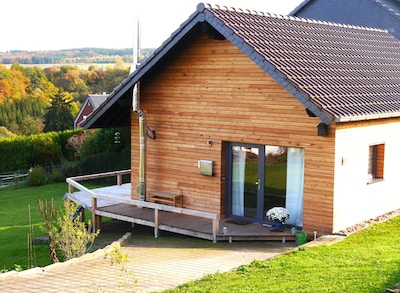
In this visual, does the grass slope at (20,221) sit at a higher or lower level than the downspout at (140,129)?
lower

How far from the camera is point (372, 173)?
15.4m

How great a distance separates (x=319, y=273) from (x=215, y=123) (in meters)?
6.34

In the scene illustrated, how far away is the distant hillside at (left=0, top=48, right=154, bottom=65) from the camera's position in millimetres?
121062

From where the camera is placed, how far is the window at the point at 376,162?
1521 centimetres

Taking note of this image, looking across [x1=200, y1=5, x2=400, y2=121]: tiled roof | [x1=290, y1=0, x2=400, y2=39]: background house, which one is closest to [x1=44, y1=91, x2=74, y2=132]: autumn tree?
[x1=290, y1=0, x2=400, y2=39]: background house

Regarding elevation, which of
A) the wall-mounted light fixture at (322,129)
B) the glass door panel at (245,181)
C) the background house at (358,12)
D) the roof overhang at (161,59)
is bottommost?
the glass door panel at (245,181)

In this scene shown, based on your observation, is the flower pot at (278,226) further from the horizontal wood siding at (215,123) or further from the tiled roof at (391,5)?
the tiled roof at (391,5)

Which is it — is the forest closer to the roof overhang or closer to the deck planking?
the roof overhang

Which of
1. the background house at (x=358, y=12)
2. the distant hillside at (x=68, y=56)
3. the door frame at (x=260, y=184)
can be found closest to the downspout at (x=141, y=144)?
the door frame at (x=260, y=184)

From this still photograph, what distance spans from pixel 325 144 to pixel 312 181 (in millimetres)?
908

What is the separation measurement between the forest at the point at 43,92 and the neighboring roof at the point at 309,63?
45.7 meters

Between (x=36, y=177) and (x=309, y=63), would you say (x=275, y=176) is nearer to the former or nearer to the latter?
(x=309, y=63)

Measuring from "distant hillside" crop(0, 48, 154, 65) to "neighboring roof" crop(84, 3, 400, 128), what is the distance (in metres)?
103

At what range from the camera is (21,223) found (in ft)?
70.5
